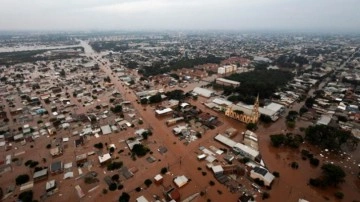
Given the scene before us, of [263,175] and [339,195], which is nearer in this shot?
[339,195]

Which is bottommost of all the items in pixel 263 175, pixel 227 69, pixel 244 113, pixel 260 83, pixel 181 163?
pixel 181 163

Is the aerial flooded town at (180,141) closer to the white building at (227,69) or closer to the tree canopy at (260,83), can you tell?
the tree canopy at (260,83)

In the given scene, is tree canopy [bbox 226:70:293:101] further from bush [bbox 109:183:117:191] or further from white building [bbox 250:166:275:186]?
bush [bbox 109:183:117:191]

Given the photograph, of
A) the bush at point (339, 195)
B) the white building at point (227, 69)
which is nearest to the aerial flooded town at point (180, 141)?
the bush at point (339, 195)

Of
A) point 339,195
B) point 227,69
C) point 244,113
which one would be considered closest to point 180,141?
point 244,113

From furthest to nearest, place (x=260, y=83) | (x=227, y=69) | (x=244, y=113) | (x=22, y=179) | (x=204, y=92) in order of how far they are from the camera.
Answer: (x=227, y=69) → (x=260, y=83) → (x=204, y=92) → (x=244, y=113) → (x=22, y=179)

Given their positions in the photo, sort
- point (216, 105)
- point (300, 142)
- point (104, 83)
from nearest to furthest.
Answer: point (300, 142)
point (216, 105)
point (104, 83)

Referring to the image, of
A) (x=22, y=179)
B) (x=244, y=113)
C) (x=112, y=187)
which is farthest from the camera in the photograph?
(x=244, y=113)

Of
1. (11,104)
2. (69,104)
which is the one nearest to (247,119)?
(69,104)

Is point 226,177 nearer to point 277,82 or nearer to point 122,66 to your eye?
point 277,82

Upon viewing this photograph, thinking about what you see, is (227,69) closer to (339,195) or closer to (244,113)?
(244,113)

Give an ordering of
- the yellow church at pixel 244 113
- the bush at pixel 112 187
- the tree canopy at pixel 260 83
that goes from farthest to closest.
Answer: the tree canopy at pixel 260 83 → the yellow church at pixel 244 113 → the bush at pixel 112 187
